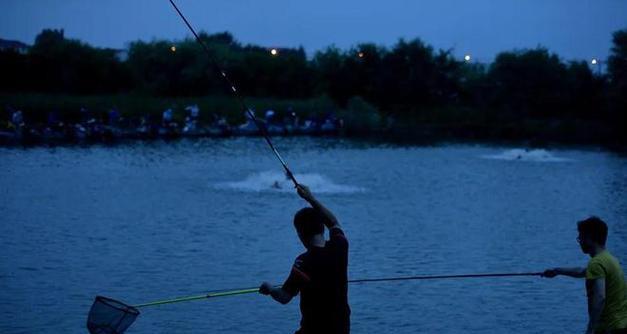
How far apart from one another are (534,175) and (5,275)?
95.4 ft

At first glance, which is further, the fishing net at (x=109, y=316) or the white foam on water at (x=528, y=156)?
the white foam on water at (x=528, y=156)

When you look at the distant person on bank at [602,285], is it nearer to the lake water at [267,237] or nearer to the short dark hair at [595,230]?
the short dark hair at [595,230]

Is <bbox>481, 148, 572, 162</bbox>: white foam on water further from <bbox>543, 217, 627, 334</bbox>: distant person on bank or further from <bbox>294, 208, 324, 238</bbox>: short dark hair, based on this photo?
<bbox>294, 208, 324, 238</bbox>: short dark hair

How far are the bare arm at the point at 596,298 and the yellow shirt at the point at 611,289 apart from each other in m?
0.04

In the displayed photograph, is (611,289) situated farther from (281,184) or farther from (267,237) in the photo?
(281,184)

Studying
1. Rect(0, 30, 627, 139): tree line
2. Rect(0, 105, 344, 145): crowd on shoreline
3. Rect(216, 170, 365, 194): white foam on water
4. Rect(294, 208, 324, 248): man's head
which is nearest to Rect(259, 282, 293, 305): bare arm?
Rect(294, 208, 324, 248): man's head

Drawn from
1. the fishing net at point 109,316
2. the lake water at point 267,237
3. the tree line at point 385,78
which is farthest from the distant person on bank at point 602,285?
the tree line at point 385,78

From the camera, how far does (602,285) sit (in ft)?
22.8

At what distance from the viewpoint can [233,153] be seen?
1876 inches

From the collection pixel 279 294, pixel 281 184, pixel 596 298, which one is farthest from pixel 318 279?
pixel 281 184

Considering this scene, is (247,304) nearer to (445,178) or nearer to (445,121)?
(445,178)

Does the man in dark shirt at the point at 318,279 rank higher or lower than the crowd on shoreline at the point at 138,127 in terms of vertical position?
lower

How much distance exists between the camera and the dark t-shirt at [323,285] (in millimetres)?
6398

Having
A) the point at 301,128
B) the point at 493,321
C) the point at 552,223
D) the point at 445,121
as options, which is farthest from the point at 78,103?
the point at 493,321
